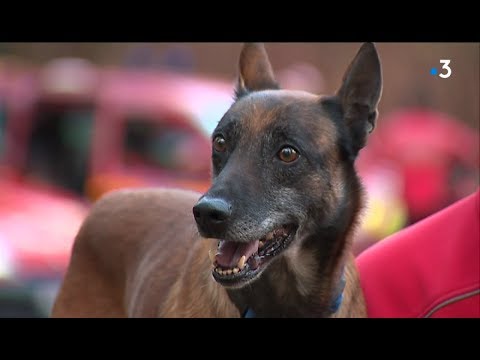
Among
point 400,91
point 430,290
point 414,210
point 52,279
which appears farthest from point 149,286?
point 400,91

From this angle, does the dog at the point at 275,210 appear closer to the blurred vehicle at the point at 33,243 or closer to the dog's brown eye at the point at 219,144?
the dog's brown eye at the point at 219,144

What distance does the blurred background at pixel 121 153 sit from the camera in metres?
7.08

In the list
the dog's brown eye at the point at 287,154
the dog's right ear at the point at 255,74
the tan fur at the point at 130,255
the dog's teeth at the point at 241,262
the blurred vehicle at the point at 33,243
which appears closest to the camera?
the dog's teeth at the point at 241,262

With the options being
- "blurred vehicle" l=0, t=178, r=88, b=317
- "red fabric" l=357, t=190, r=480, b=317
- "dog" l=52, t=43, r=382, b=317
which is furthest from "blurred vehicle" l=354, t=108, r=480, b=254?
"dog" l=52, t=43, r=382, b=317

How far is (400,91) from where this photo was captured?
38.7 feet

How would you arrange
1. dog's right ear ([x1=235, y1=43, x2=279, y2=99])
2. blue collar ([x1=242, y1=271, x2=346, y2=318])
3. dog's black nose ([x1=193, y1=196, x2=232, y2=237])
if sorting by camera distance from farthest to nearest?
dog's right ear ([x1=235, y1=43, x2=279, y2=99]), blue collar ([x1=242, y1=271, x2=346, y2=318]), dog's black nose ([x1=193, y1=196, x2=232, y2=237])

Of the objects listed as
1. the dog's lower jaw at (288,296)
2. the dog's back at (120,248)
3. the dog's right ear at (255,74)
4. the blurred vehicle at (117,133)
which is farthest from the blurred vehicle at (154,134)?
the dog's lower jaw at (288,296)

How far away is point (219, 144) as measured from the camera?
10.1 ft

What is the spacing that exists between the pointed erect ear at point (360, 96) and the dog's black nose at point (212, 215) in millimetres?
671

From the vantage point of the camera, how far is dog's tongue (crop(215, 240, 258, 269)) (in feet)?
9.62

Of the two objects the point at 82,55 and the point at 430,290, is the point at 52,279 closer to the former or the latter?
the point at 430,290

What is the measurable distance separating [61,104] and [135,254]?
16.8ft

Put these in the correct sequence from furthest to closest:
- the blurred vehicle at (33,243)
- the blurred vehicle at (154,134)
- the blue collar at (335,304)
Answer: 1. the blurred vehicle at (154,134)
2. the blurred vehicle at (33,243)
3. the blue collar at (335,304)

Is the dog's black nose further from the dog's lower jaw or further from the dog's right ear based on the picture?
the dog's right ear
